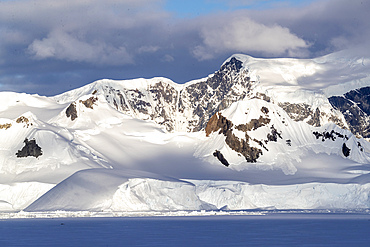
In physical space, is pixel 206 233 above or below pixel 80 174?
below

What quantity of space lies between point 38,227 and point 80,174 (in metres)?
60.6

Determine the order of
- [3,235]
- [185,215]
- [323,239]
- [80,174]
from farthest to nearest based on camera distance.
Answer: [80,174] < [185,215] < [3,235] < [323,239]

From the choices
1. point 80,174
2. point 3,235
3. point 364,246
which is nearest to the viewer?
point 364,246

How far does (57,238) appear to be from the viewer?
366 feet

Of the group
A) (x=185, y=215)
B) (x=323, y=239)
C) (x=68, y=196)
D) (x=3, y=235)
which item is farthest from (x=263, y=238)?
(x=68, y=196)

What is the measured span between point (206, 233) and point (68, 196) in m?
77.0

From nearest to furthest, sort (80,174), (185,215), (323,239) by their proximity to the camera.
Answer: (323,239)
(185,215)
(80,174)

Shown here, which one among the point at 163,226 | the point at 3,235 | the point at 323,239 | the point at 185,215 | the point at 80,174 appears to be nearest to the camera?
the point at 323,239

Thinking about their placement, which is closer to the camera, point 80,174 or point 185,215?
point 185,215

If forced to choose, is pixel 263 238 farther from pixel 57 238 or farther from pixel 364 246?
pixel 57 238

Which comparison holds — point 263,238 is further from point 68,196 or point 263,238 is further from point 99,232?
point 68,196

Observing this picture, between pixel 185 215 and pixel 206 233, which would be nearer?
pixel 206 233

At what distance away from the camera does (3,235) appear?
11675 cm

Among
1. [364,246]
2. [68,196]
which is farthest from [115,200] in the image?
[364,246]
